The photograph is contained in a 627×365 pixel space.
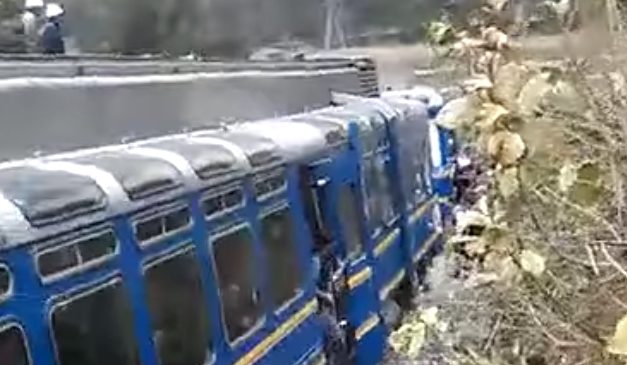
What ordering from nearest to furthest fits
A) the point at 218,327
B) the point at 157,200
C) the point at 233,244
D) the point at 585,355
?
the point at 585,355 → the point at 157,200 → the point at 218,327 → the point at 233,244

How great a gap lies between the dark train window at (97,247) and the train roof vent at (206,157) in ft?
5.20

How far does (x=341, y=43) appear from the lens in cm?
2581

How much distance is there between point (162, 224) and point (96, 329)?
3.68 feet

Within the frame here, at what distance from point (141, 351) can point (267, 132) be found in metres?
3.83

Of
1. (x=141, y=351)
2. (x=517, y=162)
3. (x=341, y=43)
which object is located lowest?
(x=341, y=43)

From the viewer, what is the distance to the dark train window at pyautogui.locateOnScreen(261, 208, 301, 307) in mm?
9570

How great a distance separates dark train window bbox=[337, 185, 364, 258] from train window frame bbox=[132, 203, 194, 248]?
473 cm

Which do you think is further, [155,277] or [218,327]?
[218,327]

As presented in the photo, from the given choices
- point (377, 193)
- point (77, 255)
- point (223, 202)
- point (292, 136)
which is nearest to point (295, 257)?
point (292, 136)

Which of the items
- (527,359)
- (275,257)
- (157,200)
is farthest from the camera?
(275,257)

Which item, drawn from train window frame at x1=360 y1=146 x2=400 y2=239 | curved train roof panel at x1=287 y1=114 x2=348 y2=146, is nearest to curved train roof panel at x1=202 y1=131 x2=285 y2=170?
curved train roof panel at x1=287 y1=114 x2=348 y2=146

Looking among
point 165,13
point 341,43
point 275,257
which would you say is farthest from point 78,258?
point 165,13

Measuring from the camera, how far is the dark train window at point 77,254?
5703 millimetres

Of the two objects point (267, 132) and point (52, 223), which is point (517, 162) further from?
point (267, 132)
